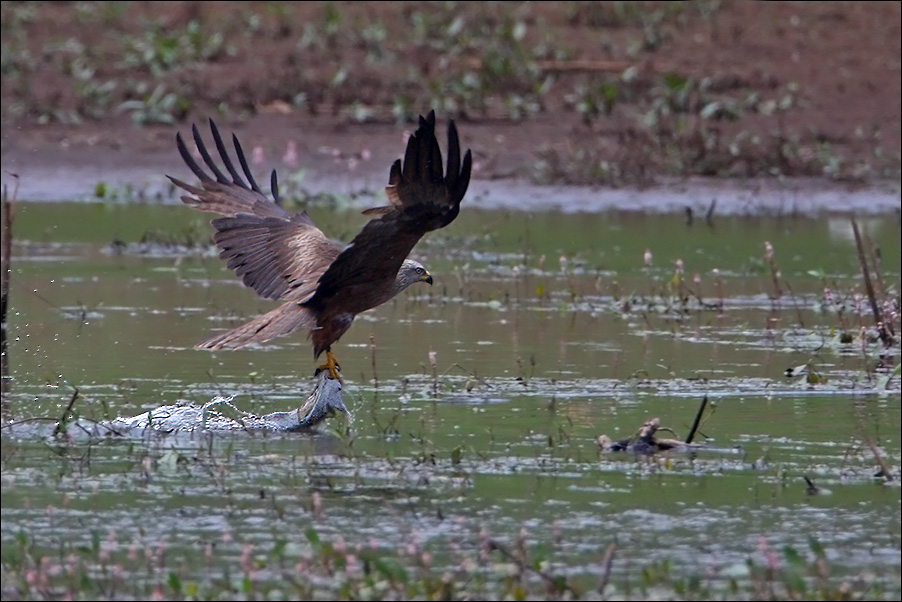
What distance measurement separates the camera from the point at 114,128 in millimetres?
18891

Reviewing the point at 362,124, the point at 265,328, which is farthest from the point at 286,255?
the point at 362,124

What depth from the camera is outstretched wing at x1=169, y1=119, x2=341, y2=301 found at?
8734 mm

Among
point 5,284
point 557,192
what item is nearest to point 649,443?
point 5,284

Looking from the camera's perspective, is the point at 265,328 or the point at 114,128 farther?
the point at 114,128

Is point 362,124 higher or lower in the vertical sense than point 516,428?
higher

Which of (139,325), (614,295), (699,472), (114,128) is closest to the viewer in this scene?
(699,472)

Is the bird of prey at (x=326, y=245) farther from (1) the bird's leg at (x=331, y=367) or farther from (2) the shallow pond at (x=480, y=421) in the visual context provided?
(2) the shallow pond at (x=480, y=421)

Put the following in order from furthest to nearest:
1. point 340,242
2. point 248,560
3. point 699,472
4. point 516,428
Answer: point 340,242 < point 516,428 < point 699,472 < point 248,560

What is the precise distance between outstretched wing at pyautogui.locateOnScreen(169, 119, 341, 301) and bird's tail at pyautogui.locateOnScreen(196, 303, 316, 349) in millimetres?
87

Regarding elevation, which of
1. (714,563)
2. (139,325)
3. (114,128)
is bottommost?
(714,563)

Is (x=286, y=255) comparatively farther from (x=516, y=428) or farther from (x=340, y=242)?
(x=340, y=242)

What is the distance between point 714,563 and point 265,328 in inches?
116

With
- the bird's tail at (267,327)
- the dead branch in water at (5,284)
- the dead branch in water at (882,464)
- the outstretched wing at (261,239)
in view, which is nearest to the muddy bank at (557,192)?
the dead branch in water at (5,284)

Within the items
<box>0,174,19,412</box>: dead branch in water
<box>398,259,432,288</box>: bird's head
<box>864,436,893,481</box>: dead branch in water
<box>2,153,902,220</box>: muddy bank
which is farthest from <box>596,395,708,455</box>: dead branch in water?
<box>2,153,902,220</box>: muddy bank
